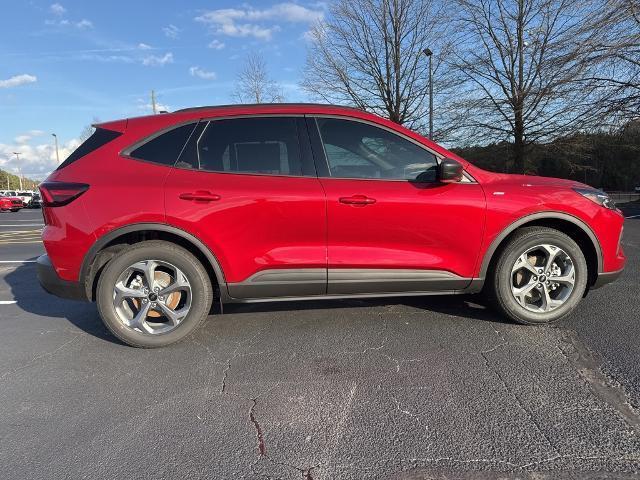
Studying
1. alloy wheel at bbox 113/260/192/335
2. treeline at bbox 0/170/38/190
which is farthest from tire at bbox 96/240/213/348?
treeline at bbox 0/170/38/190

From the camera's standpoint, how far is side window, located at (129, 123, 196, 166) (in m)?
3.31

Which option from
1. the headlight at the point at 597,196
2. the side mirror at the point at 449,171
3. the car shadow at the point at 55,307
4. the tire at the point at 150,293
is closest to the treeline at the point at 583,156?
the headlight at the point at 597,196

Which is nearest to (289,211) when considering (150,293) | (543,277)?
(150,293)

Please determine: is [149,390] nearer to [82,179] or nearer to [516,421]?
[82,179]

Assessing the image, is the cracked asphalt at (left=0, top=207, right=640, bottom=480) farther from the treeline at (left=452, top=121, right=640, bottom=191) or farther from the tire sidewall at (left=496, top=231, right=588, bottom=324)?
the treeline at (left=452, top=121, right=640, bottom=191)

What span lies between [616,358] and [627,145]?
913 inches

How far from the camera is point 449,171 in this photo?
128 inches

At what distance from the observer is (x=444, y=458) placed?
206 centimetres

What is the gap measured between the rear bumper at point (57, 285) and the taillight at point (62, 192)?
1.55ft

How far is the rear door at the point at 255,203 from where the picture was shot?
3234 millimetres

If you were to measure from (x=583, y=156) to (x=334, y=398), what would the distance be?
2474 cm

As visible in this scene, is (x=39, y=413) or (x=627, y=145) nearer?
(x=39, y=413)

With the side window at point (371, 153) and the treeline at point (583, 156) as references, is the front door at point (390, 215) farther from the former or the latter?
the treeline at point (583, 156)

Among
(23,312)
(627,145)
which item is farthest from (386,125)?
(627,145)
